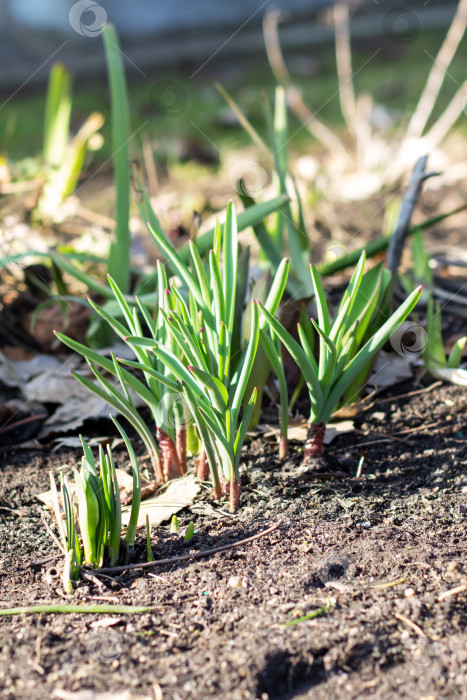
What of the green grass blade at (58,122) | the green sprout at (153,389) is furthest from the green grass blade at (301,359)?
the green grass blade at (58,122)

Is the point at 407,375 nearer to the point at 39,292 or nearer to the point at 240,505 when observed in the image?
the point at 240,505

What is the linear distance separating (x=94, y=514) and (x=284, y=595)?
0.34m

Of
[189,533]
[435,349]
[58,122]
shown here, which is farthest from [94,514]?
[58,122]

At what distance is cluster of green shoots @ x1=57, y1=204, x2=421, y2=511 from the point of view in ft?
4.08

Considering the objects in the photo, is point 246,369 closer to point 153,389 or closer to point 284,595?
point 153,389

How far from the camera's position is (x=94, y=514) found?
1146 mm

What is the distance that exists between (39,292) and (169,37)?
419 centimetres

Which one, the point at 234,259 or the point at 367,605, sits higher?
the point at 234,259

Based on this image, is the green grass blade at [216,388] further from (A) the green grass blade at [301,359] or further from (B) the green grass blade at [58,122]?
(B) the green grass blade at [58,122]

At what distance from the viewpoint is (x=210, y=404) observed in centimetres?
126

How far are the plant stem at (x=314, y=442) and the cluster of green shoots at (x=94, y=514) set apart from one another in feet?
1.34

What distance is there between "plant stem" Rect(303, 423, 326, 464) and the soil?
4 cm

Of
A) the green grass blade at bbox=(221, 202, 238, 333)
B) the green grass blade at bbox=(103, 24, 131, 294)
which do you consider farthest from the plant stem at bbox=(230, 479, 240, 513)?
the green grass blade at bbox=(103, 24, 131, 294)

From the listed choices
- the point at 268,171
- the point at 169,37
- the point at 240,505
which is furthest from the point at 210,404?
the point at 169,37
